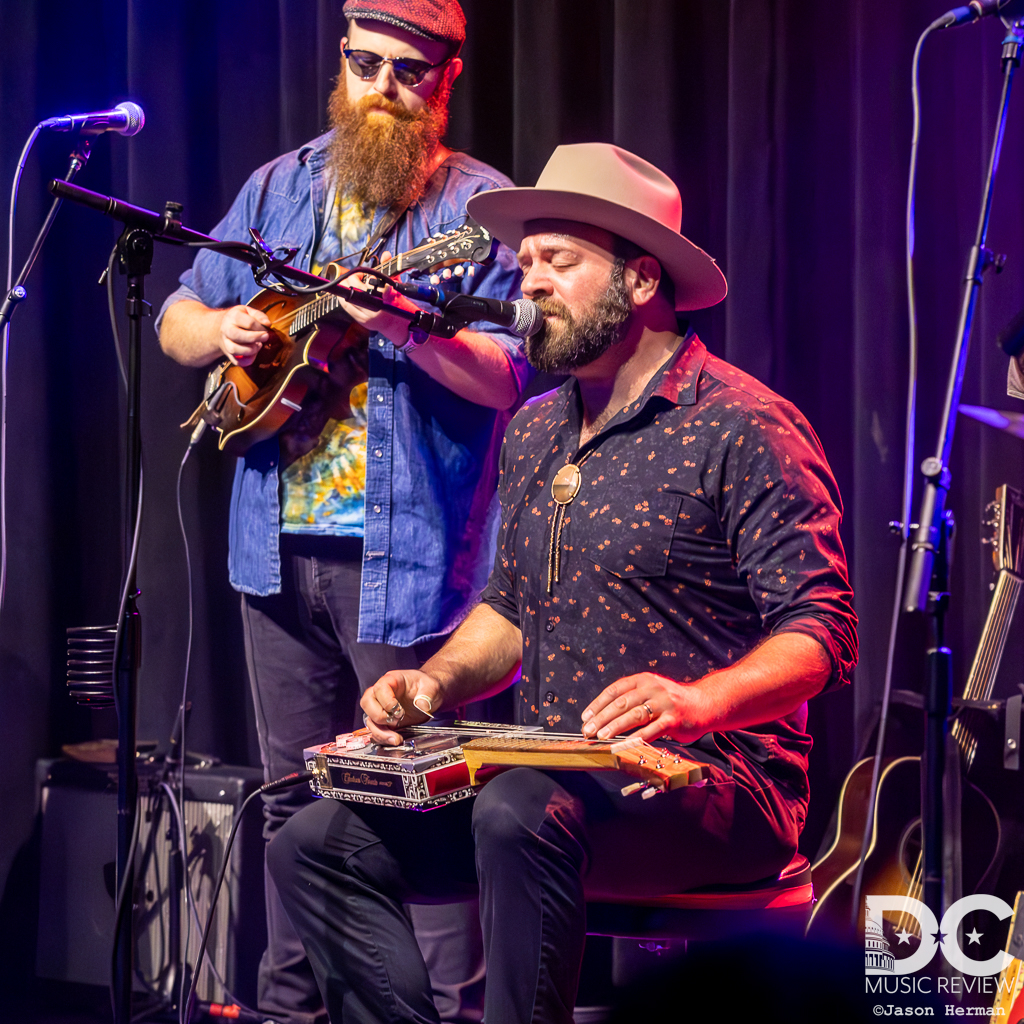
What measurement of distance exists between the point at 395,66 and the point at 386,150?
0.67 ft

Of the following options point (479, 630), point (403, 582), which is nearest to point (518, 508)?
point (479, 630)

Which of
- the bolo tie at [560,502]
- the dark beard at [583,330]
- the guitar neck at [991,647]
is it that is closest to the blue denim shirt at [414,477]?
the dark beard at [583,330]

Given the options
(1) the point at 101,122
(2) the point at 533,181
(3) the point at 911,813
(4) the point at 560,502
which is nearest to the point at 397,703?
(4) the point at 560,502

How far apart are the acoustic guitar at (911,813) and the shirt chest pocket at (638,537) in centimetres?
106

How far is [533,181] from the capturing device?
10.7 feet

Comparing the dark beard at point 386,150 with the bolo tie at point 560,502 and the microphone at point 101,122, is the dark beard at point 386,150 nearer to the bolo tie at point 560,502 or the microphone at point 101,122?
the microphone at point 101,122

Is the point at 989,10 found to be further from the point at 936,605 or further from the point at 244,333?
the point at 244,333

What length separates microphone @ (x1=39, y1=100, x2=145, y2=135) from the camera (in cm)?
240

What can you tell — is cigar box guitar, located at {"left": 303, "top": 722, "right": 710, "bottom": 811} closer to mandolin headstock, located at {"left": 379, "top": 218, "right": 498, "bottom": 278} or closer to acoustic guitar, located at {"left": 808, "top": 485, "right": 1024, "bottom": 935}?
mandolin headstock, located at {"left": 379, "top": 218, "right": 498, "bottom": 278}

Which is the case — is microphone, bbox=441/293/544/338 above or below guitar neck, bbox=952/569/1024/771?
above

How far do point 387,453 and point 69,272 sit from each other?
1.71 metres

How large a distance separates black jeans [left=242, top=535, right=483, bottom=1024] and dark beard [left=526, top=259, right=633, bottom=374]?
2.48 ft

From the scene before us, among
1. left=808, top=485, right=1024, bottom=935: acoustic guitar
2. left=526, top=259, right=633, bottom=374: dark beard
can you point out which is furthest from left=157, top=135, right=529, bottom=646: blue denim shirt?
left=808, top=485, right=1024, bottom=935: acoustic guitar

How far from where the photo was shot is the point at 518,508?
7.83 feet
